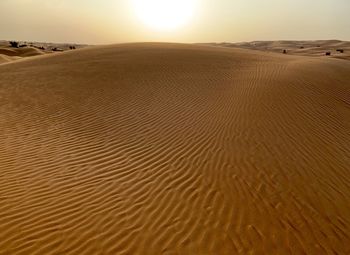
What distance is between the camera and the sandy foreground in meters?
5.28

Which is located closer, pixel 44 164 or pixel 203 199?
pixel 203 199

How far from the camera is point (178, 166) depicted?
7621mm

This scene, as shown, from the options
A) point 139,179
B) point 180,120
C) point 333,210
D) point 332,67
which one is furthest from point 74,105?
point 332,67

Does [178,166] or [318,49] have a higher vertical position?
[178,166]

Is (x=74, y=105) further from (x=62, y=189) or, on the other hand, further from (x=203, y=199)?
(x=203, y=199)

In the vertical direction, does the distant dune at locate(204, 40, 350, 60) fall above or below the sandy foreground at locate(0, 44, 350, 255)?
below

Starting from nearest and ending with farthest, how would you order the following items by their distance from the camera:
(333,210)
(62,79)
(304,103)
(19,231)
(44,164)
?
(19,231), (333,210), (44,164), (304,103), (62,79)

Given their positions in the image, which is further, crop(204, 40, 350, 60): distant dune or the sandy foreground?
crop(204, 40, 350, 60): distant dune

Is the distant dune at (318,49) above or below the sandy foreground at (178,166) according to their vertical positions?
below

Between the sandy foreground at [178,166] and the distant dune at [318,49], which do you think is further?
the distant dune at [318,49]

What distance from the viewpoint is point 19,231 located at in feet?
17.2

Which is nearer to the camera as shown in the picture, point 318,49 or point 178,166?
point 178,166

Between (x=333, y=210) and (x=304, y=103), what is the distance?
237 inches

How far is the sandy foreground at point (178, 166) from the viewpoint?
17.3 ft
